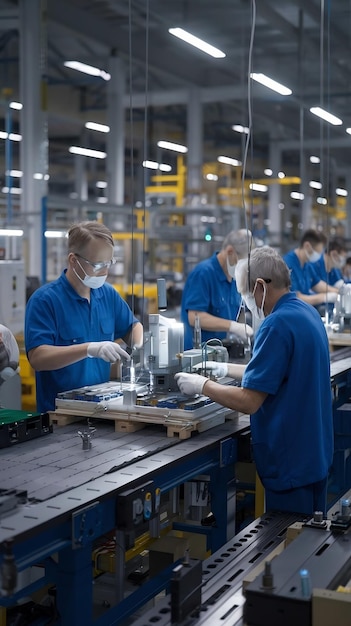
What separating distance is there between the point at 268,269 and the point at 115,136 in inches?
406

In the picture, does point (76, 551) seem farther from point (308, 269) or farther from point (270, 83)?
point (270, 83)

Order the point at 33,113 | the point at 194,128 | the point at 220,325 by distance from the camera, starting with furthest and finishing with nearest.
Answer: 1. the point at 194,128
2. the point at 33,113
3. the point at 220,325

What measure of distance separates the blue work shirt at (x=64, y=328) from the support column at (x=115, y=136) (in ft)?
29.1

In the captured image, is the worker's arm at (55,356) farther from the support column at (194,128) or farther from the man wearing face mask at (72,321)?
the support column at (194,128)

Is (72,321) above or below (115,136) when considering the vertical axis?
below

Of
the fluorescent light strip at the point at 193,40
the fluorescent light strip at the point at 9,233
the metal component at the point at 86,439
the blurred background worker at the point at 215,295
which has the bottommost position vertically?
the metal component at the point at 86,439

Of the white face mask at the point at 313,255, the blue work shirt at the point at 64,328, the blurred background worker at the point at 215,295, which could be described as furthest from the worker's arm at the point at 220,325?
the white face mask at the point at 313,255

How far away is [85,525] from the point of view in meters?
2.19

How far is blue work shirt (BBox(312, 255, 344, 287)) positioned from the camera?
7652 mm

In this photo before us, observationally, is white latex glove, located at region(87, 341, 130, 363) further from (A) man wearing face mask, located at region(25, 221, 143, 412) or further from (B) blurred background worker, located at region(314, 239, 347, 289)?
(B) blurred background worker, located at region(314, 239, 347, 289)

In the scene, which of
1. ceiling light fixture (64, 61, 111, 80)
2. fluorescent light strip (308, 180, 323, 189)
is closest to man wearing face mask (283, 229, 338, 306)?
ceiling light fixture (64, 61, 111, 80)

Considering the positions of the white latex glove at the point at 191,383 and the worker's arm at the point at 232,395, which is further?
the white latex glove at the point at 191,383

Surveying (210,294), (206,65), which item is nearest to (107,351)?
(210,294)

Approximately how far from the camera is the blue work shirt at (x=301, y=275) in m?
6.96
